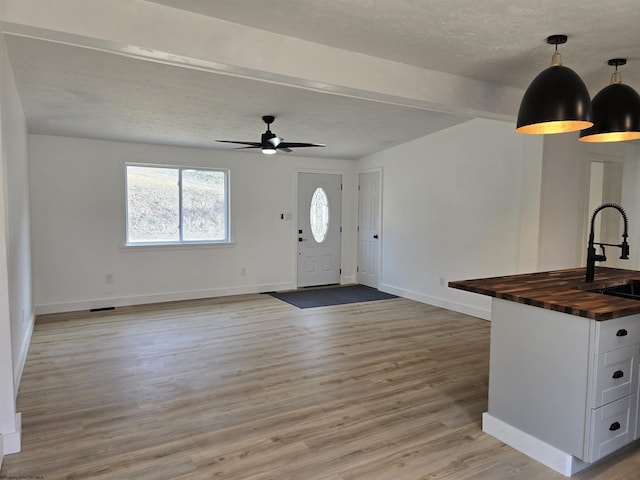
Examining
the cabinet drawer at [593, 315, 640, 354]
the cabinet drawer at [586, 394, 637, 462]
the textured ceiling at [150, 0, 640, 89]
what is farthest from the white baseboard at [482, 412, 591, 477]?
the textured ceiling at [150, 0, 640, 89]

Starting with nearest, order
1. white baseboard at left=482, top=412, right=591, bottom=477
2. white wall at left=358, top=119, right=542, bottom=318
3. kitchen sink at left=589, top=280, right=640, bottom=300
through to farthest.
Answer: white baseboard at left=482, top=412, right=591, bottom=477 → kitchen sink at left=589, top=280, right=640, bottom=300 → white wall at left=358, top=119, right=542, bottom=318

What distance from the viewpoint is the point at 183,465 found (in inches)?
87.5

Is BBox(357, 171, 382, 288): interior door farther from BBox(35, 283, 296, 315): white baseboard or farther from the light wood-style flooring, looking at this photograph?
the light wood-style flooring

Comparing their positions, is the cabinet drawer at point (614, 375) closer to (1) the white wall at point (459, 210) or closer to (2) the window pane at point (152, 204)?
(1) the white wall at point (459, 210)

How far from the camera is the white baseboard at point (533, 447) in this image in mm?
2160

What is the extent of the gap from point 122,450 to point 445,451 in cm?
184

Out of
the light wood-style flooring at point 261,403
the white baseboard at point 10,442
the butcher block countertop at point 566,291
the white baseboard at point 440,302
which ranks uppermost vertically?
the butcher block countertop at point 566,291

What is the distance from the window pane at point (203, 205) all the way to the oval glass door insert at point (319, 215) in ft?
5.19

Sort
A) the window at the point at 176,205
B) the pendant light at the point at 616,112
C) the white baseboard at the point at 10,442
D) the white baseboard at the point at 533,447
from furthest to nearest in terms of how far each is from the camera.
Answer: the window at the point at 176,205
the pendant light at the point at 616,112
the white baseboard at the point at 10,442
the white baseboard at the point at 533,447

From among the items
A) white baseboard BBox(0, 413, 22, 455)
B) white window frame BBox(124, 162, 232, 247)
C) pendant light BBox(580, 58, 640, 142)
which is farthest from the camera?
white window frame BBox(124, 162, 232, 247)

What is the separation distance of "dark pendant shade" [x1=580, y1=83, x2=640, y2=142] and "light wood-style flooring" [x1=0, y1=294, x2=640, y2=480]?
193 cm

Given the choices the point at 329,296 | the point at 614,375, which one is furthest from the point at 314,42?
the point at 329,296

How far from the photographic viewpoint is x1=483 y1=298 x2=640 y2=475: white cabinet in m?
2.07

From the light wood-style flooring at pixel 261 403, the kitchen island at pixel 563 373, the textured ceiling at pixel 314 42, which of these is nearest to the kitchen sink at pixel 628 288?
the kitchen island at pixel 563 373
